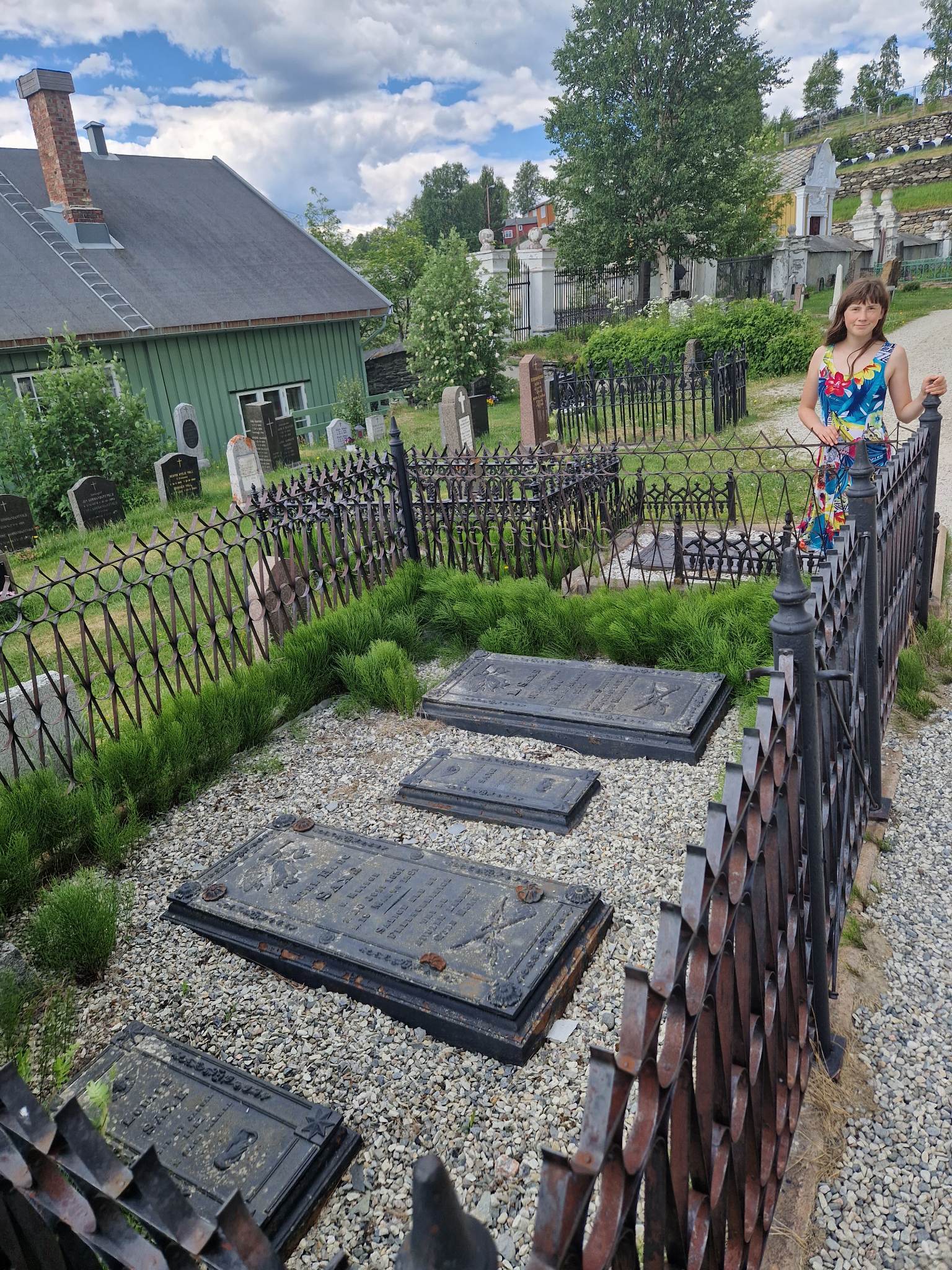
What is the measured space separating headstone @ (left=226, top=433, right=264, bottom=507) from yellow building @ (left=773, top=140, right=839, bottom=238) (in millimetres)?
33017

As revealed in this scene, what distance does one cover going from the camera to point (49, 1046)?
3.02m

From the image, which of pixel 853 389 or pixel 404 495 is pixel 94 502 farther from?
pixel 853 389

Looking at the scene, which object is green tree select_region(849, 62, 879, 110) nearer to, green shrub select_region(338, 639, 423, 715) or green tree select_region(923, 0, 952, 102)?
green tree select_region(923, 0, 952, 102)

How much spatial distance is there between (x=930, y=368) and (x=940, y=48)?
202ft

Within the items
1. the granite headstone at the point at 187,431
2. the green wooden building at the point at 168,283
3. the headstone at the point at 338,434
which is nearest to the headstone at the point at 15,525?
the green wooden building at the point at 168,283

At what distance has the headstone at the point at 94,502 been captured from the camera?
41.1 feet

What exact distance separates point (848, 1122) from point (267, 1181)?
5.45 feet

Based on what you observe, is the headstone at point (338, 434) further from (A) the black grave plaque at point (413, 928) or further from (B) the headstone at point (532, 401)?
(A) the black grave plaque at point (413, 928)

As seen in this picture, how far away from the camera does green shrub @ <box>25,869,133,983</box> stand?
3404 millimetres

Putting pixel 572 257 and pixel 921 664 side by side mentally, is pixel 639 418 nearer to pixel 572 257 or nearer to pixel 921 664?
pixel 921 664

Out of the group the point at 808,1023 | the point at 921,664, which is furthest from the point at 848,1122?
the point at 921,664

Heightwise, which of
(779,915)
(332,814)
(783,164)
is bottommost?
(332,814)

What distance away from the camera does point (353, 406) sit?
20.1 metres

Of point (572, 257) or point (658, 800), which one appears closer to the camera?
point (658, 800)
